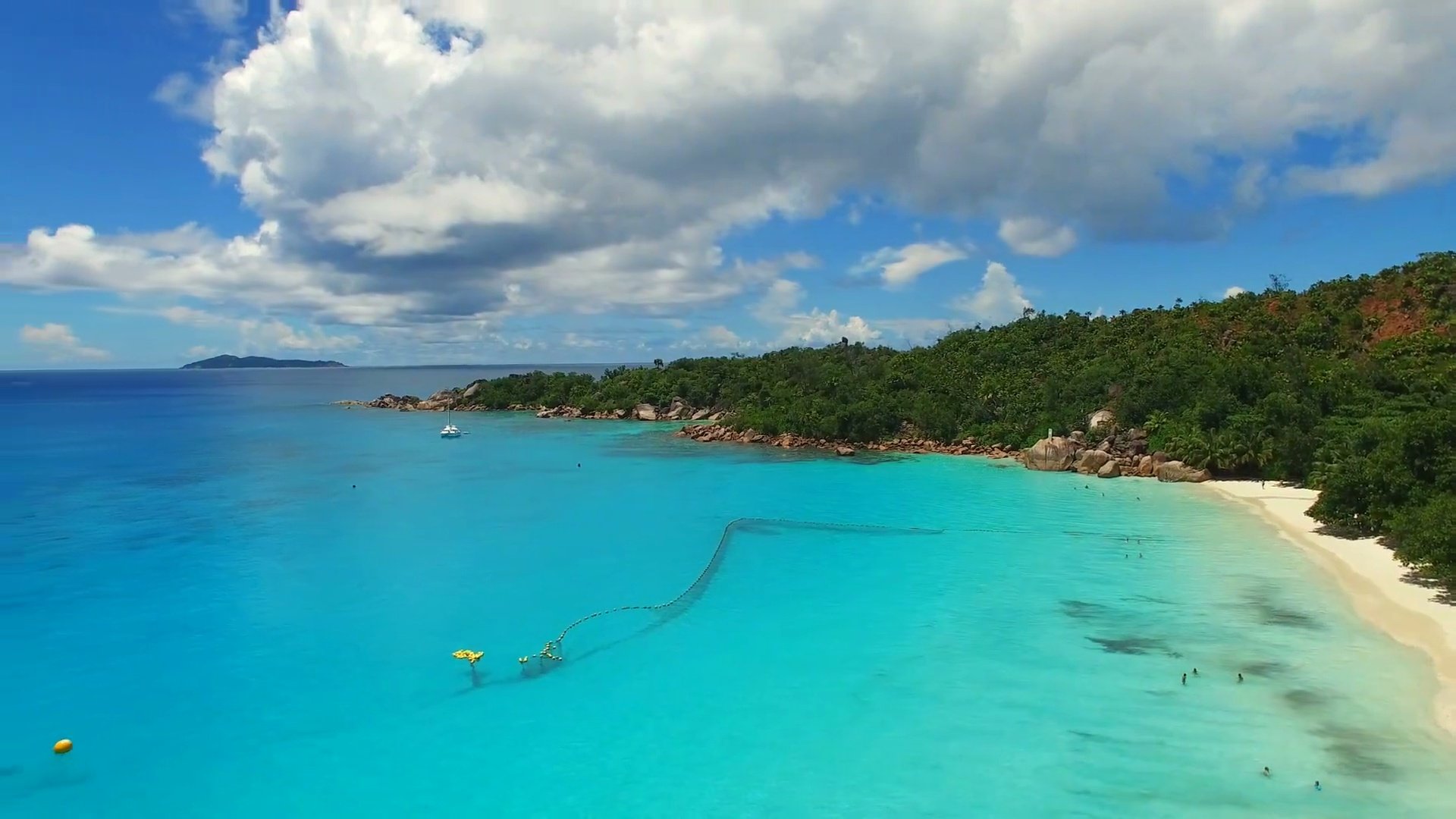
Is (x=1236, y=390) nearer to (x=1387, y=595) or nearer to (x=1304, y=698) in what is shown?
(x=1387, y=595)

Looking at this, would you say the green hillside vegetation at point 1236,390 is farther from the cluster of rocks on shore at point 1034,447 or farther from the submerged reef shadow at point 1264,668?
the submerged reef shadow at point 1264,668

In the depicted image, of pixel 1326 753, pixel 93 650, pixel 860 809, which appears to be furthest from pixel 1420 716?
pixel 93 650

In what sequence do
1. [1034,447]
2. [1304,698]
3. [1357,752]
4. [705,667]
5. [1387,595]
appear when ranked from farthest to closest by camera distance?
[1034,447] < [1387,595] < [705,667] < [1304,698] < [1357,752]

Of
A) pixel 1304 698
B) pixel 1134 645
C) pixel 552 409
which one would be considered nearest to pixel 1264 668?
pixel 1304 698

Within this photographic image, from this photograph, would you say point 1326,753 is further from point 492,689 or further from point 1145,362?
point 1145,362

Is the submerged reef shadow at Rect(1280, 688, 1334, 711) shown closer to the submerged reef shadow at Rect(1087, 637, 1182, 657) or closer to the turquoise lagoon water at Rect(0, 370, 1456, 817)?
the turquoise lagoon water at Rect(0, 370, 1456, 817)

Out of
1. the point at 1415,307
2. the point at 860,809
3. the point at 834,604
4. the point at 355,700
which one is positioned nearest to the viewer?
the point at 860,809

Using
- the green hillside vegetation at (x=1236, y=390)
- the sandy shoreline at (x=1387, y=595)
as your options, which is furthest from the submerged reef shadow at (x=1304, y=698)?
the green hillside vegetation at (x=1236, y=390)
